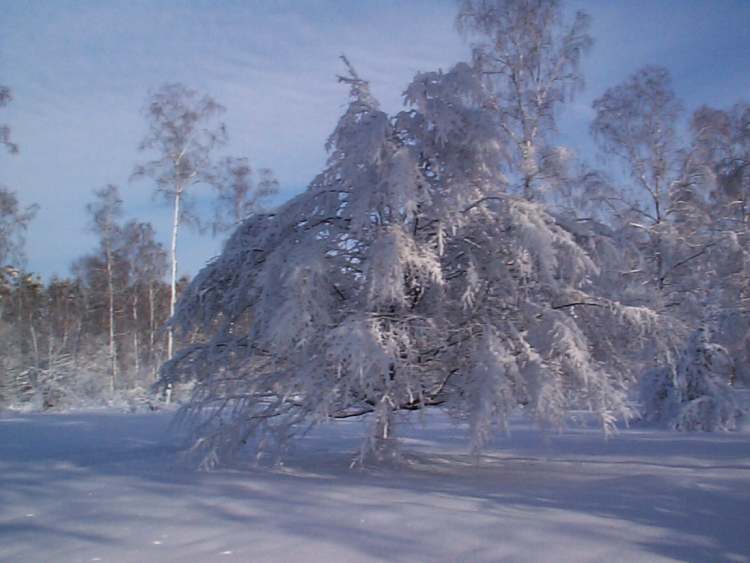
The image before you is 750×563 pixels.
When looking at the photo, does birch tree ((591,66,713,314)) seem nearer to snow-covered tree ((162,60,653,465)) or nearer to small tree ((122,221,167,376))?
snow-covered tree ((162,60,653,465))

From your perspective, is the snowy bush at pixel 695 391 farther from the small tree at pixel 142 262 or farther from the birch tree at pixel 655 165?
the small tree at pixel 142 262

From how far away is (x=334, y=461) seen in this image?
11.8 m

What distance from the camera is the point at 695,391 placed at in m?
16.7

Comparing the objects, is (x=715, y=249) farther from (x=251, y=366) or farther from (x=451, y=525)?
(x=451, y=525)

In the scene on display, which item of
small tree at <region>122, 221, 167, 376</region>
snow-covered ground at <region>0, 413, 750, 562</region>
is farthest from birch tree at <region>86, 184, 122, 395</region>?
snow-covered ground at <region>0, 413, 750, 562</region>

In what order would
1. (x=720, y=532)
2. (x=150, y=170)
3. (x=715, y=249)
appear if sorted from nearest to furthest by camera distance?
(x=720, y=532) → (x=715, y=249) → (x=150, y=170)

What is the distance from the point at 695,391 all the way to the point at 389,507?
1201cm

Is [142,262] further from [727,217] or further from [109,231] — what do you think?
[727,217]

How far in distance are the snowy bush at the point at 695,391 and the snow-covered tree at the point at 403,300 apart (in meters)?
7.17

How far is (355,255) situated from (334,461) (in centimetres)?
375

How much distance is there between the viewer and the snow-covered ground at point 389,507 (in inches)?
232

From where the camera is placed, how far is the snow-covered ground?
19.4 ft

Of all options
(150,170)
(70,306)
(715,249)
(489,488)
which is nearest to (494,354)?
(489,488)

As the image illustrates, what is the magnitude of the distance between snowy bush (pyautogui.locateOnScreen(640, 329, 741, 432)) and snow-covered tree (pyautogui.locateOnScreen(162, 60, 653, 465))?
717 cm
